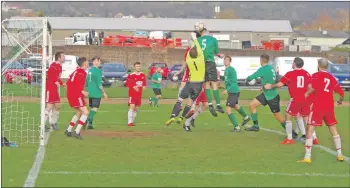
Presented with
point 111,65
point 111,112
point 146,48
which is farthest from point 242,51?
point 111,112

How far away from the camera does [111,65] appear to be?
52.6 metres

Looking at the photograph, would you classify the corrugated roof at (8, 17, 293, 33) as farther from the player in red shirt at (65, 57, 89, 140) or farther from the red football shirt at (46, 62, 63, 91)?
the player in red shirt at (65, 57, 89, 140)

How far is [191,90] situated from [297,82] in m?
2.41

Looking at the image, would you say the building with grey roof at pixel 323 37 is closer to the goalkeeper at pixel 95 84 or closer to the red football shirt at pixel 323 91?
the goalkeeper at pixel 95 84

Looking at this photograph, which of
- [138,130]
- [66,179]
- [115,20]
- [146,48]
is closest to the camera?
[66,179]

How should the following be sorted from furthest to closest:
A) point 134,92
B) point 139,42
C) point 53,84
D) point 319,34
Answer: point 319,34 → point 139,42 → point 134,92 → point 53,84

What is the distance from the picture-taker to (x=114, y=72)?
168 ft

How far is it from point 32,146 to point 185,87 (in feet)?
12.8

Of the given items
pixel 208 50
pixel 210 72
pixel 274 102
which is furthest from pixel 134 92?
pixel 274 102

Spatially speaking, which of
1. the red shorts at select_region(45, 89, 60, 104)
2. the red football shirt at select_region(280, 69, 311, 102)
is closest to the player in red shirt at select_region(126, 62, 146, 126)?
the red shorts at select_region(45, 89, 60, 104)

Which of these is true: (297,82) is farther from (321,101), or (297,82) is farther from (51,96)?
(51,96)

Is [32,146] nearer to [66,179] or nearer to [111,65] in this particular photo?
[66,179]

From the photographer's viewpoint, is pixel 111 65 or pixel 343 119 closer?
pixel 343 119

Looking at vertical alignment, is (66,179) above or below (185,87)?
below
